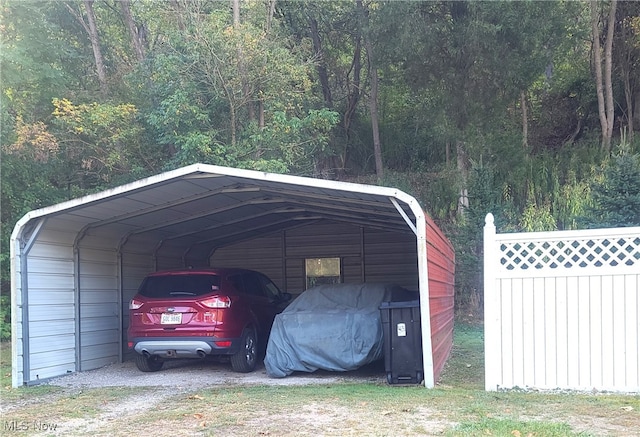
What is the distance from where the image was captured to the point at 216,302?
841cm

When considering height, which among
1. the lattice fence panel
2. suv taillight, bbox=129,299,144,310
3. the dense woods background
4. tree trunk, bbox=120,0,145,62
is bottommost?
suv taillight, bbox=129,299,144,310

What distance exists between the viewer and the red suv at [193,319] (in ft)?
27.3

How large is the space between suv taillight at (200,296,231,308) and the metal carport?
1632 millimetres

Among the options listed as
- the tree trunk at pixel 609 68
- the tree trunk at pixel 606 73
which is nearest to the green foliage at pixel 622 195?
the tree trunk at pixel 606 73

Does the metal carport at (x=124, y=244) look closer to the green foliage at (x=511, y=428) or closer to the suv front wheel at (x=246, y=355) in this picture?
the green foliage at (x=511, y=428)

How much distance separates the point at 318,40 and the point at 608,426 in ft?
52.3

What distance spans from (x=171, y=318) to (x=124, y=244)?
2.63 metres

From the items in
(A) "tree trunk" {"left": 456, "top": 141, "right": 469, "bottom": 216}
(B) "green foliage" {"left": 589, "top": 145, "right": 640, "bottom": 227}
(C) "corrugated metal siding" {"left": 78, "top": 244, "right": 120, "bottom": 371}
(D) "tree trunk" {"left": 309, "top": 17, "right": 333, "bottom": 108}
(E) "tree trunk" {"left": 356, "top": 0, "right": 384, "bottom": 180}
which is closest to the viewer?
(C) "corrugated metal siding" {"left": 78, "top": 244, "right": 120, "bottom": 371}

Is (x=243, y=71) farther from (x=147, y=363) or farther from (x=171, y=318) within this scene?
(x=147, y=363)

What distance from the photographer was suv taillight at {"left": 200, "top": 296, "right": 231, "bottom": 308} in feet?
27.5

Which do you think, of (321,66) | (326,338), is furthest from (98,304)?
(321,66)

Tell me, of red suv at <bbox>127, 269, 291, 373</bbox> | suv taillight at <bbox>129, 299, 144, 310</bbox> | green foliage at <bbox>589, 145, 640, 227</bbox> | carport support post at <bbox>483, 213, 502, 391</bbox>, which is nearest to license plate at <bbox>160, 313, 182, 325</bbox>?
red suv at <bbox>127, 269, 291, 373</bbox>

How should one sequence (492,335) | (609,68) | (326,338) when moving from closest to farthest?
1. (492,335)
2. (326,338)
3. (609,68)

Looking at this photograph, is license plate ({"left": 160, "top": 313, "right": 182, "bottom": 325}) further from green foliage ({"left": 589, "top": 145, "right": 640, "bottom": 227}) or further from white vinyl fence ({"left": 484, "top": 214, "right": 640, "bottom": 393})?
green foliage ({"left": 589, "top": 145, "right": 640, "bottom": 227})
